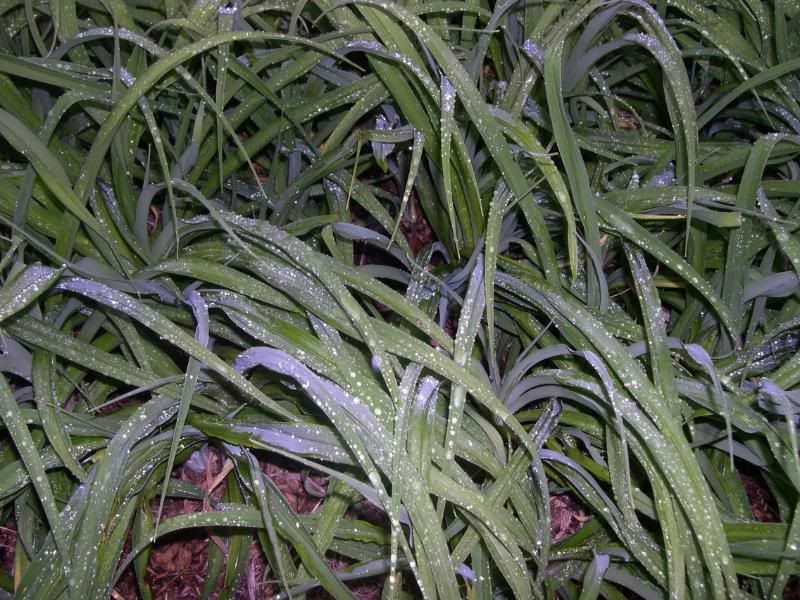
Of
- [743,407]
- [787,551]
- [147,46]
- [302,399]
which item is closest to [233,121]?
[147,46]

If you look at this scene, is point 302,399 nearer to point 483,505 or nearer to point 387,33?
point 483,505

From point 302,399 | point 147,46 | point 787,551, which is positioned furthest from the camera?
point 302,399

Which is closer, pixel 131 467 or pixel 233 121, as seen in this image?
pixel 131 467

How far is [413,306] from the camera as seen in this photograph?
32.8 inches

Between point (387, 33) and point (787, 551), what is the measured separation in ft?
2.68

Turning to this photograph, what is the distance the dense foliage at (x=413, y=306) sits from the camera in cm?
79

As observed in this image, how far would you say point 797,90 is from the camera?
103 cm

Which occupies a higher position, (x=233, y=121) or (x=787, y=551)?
(x=233, y=121)

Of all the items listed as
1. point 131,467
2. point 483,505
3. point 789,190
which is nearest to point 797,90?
point 789,190

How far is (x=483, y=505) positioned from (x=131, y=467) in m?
0.48

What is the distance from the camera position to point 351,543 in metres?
0.97

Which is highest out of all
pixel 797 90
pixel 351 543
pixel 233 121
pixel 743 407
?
pixel 797 90

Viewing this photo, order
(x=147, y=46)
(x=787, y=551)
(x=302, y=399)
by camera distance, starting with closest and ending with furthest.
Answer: (x=787, y=551)
(x=147, y=46)
(x=302, y=399)

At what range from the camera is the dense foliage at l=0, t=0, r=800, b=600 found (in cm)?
79
